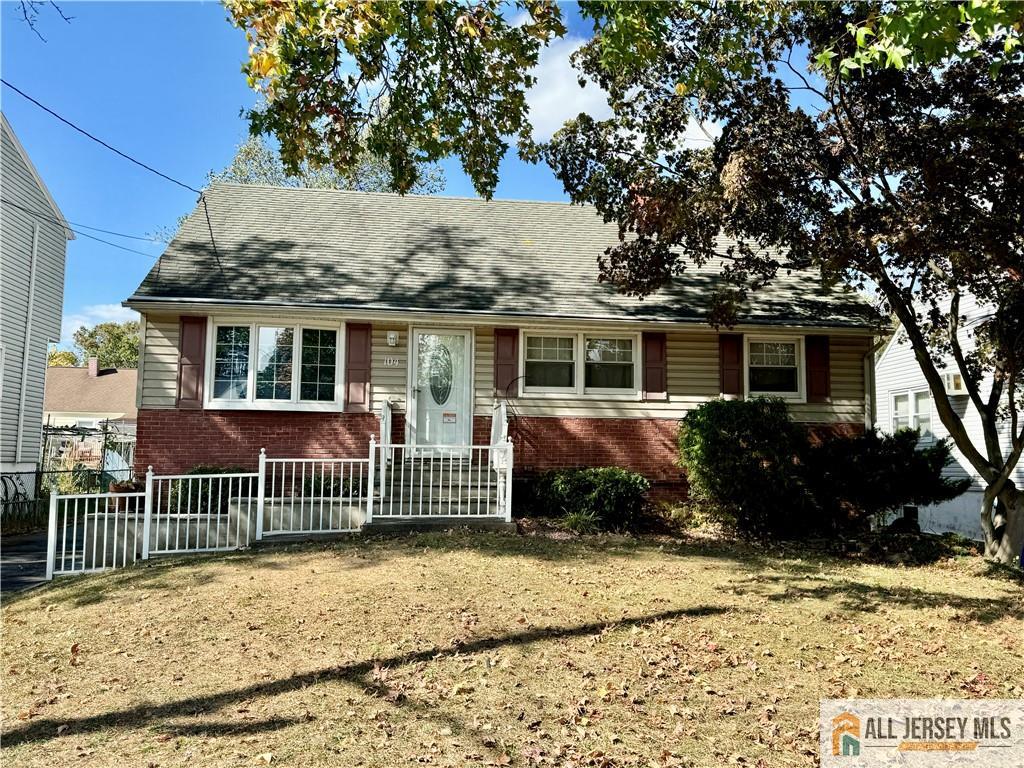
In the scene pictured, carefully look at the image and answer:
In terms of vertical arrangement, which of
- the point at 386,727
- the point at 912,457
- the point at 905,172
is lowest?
the point at 386,727

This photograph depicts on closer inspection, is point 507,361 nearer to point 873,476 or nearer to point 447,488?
point 447,488

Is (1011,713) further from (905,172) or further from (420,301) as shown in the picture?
(420,301)

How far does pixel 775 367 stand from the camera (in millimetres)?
12594

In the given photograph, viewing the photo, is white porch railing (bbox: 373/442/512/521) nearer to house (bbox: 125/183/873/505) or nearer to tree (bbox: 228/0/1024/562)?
house (bbox: 125/183/873/505)

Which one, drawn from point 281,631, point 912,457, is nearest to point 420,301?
point 281,631

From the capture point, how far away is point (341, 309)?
11.4m

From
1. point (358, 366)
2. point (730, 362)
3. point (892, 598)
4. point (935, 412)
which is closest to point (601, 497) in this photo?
point (730, 362)

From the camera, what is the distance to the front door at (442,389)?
11984 millimetres

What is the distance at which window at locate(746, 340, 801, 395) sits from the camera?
12.5m

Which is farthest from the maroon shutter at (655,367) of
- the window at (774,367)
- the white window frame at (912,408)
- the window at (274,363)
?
the white window frame at (912,408)

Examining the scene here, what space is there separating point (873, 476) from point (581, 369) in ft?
16.1

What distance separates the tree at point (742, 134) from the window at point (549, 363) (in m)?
2.26

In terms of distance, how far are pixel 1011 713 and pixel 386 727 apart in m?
3.99

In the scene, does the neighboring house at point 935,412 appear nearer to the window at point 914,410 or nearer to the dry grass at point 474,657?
the window at point 914,410
